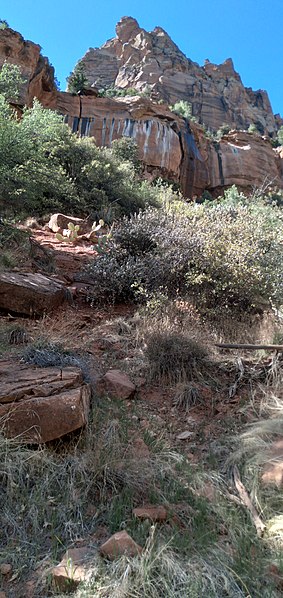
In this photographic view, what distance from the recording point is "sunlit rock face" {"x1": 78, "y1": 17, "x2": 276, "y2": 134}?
52562mm

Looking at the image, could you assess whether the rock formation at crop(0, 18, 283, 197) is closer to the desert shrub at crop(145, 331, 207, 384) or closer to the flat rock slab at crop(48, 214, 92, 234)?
the flat rock slab at crop(48, 214, 92, 234)

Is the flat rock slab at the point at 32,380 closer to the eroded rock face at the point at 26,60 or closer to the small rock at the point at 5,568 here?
the small rock at the point at 5,568

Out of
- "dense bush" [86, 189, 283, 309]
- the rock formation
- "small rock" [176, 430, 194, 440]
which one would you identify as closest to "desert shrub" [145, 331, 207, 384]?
"small rock" [176, 430, 194, 440]

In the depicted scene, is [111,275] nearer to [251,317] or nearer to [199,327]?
[199,327]

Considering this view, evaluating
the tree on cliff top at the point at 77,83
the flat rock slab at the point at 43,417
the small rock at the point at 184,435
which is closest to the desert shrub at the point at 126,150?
→ the tree on cliff top at the point at 77,83

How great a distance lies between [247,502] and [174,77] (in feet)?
195

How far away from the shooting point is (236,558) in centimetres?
208

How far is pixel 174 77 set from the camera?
5359cm

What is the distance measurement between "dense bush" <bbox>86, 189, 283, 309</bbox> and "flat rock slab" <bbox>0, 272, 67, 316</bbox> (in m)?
0.81

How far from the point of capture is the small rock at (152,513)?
2.31 meters

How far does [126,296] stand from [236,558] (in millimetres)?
4365

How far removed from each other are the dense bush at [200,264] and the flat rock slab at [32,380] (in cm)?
242

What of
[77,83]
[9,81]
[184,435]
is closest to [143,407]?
[184,435]

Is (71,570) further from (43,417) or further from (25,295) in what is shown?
(25,295)
